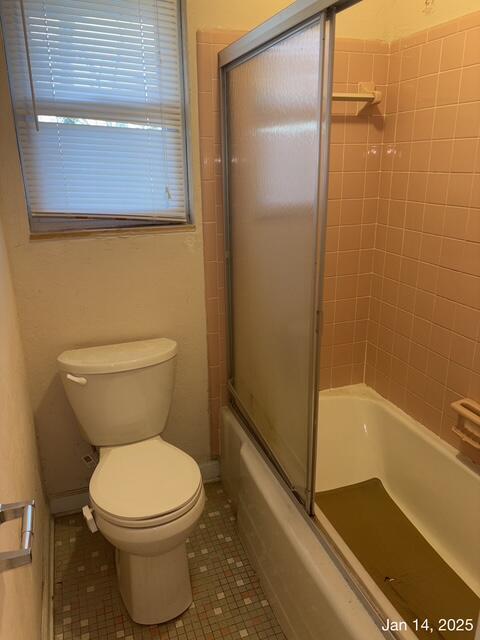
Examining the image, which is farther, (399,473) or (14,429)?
(399,473)

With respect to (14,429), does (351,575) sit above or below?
below

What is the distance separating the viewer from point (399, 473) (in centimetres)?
199

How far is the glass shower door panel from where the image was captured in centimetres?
123

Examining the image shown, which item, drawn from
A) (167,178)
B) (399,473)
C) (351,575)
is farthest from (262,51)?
(399,473)

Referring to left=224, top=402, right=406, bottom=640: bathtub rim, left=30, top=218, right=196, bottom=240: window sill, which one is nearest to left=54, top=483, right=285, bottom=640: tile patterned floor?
left=224, top=402, right=406, bottom=640: bathtub rim

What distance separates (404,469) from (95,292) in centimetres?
148

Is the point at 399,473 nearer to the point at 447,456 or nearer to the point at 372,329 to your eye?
the point at 447,456

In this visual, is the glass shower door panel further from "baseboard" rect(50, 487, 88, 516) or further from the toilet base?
"baseboard" rect(50, 487, 88, 516)

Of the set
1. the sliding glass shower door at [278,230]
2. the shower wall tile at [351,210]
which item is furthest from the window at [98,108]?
→ the shower wall tile at [351,210]

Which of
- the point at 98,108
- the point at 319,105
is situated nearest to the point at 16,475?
the point at 319,105

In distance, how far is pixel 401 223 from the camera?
6.36ft

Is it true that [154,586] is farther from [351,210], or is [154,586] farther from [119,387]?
[351,210]

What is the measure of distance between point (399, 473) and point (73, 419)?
141cm

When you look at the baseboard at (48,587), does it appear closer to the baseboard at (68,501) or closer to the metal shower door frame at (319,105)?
the baseboard at (68,501)
